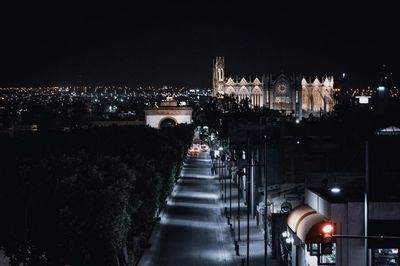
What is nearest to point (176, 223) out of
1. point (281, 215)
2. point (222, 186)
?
point (281, 215)

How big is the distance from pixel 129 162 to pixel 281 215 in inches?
625

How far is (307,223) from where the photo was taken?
25.4m

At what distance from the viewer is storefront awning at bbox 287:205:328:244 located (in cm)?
2444

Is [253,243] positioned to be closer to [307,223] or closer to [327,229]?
[307,223]

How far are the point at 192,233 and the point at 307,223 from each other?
2536cm

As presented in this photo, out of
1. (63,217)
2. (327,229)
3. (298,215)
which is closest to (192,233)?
(63,217)

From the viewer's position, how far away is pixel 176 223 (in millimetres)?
55562

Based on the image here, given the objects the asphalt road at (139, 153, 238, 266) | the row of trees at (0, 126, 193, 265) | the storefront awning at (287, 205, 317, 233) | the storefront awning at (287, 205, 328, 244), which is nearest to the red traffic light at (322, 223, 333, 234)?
the storefront awning at (287, 205, 328, 244)

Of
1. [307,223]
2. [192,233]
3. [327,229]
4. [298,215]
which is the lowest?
[192,233]

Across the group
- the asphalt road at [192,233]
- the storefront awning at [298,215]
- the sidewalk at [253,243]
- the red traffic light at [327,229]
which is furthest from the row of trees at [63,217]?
the red traffic light at [327,229]

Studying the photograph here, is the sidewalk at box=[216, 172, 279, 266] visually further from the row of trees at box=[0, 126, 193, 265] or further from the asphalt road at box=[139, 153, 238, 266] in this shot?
the row of trees at box=[0, 126, 193, 265]

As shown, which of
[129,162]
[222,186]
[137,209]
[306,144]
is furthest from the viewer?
[222,186]

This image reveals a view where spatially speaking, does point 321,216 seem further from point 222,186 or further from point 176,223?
point 222,186

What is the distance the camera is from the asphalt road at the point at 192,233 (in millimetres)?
40469
